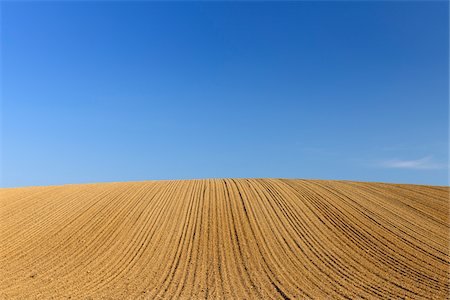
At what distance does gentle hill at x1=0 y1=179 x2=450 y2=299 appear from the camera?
2005 centimetres

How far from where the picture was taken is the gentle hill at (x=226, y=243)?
20.0 meters

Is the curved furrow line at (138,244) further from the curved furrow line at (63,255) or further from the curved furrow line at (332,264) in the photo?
the curved furrow line at (332,264)

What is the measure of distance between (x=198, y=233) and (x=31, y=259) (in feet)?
32.3

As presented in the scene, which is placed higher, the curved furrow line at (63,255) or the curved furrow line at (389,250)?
the curved furrow line at (389,250)

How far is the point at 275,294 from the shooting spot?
62.6 feet

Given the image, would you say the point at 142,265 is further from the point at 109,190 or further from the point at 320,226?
the point at 109,190

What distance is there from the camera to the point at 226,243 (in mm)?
26281

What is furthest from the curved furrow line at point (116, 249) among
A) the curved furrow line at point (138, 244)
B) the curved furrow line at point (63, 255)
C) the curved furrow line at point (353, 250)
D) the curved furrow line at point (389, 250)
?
the curved furrow line at point (389, 250)

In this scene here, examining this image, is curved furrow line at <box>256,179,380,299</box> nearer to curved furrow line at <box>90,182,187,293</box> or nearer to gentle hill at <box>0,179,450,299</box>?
gentle hill at <box>0,179,450,299</box>

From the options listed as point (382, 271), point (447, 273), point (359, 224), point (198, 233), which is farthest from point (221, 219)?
point (447, 273)

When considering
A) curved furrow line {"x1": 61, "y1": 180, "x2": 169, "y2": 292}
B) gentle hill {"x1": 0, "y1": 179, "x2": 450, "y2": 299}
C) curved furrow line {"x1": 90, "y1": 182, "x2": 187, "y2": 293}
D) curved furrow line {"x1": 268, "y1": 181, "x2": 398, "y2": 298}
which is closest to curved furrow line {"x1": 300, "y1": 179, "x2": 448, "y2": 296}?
gentle hill {"x1": 0, "y1": 179, "x2": 450, "y2": 299}

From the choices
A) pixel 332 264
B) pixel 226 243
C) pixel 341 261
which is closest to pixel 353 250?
pixel 341 261

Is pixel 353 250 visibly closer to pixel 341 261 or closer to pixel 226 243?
pixel 341 261

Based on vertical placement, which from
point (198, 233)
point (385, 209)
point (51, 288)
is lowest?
point (51, 288)
